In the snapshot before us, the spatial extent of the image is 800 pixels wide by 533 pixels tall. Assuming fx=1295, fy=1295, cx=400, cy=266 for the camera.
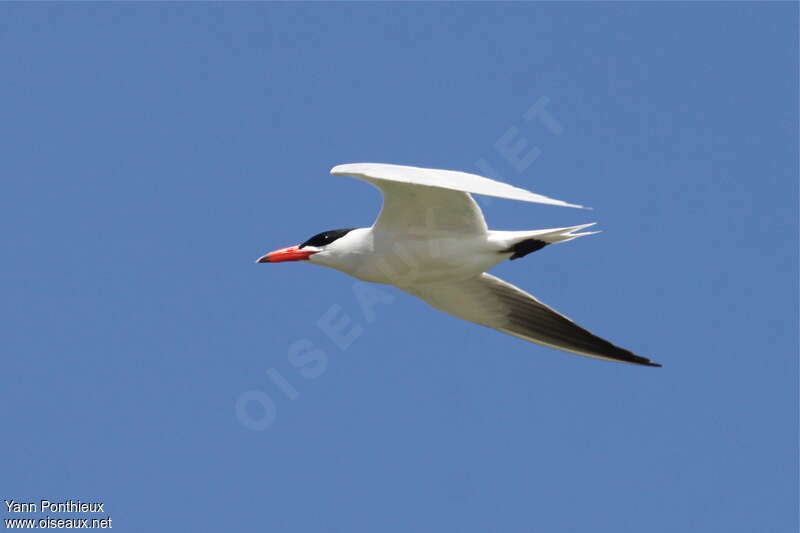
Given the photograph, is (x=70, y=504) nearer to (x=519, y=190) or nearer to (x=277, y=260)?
(x=277, y=260)

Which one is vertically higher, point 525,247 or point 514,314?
point 525,247

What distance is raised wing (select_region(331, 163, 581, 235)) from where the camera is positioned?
1151cm

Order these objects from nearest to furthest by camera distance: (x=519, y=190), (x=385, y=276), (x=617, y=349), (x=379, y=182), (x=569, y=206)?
1. (x=569, y=206)
2. (x=519, y=190)
3. (x=379, y=182)
4. (x=385, y=276)
5. (x=617, y=349)

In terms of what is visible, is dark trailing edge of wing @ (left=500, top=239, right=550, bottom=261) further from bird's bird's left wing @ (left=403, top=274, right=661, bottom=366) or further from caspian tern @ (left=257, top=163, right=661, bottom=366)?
bird's bird's left wing @ (left=403, top=274, right=661, bottom=366)

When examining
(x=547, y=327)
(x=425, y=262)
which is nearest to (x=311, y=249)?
(x=425, y=262)

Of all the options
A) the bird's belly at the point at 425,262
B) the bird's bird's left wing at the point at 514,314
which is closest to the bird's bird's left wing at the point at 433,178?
the bird's belly at the point at 425,262

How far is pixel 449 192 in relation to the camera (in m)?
12.5

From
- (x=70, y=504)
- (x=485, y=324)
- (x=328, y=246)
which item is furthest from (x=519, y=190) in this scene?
(x=70, y=504)

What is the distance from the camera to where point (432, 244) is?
42.7 ft

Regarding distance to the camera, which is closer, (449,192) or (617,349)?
(449,192)

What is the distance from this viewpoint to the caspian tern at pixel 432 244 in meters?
11.9

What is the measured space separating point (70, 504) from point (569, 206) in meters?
7.05

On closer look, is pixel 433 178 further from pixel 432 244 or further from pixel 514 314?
pixel 514 314

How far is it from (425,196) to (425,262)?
837 mm
